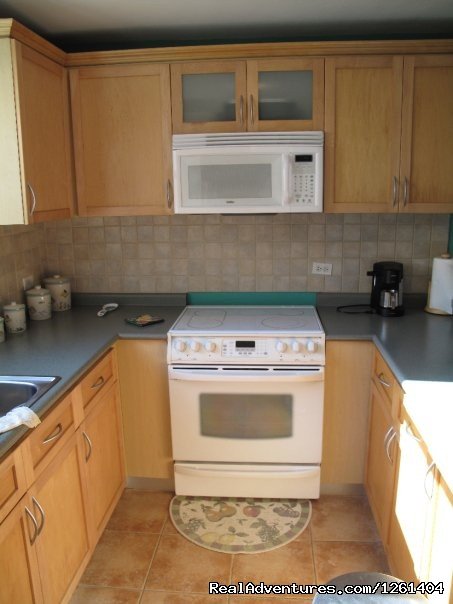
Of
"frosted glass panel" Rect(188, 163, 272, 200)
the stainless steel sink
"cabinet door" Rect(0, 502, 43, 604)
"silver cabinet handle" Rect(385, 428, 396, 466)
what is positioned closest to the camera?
"cabinet door" Rect(0, 502, 43, 604)

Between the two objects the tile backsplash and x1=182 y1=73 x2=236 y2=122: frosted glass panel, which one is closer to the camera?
x1=182 y1=73 x2=236 y2=122: frosted glass panel

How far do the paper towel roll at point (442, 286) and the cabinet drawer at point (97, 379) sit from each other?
1.66m

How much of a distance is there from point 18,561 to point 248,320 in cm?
147

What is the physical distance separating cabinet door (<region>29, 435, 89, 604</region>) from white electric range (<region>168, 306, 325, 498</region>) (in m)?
0.61

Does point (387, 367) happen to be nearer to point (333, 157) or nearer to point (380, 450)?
point (380, 450)

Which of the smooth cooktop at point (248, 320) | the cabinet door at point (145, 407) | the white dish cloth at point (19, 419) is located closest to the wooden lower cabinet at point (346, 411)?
the smooth cooktop at point (248, 320)

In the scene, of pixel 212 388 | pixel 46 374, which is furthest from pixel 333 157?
pixel 46 374

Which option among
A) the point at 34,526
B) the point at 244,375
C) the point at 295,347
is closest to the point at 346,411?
the point at 295,347

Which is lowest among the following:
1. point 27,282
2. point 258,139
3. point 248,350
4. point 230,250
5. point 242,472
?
point 242,472

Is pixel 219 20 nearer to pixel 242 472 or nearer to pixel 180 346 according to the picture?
pixel 180 346

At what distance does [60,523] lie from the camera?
172 centimetres

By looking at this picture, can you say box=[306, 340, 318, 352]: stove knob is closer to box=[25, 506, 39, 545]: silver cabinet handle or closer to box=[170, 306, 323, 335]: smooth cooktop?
box=[170, 306, 323, 335]: smooth cooktop

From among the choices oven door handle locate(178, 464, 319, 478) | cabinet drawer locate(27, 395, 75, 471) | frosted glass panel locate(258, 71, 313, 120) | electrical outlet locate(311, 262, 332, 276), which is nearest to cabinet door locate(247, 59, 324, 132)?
frosted glass panel locate(258, 71, 313, 120)

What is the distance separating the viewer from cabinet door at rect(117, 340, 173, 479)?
238 cm
